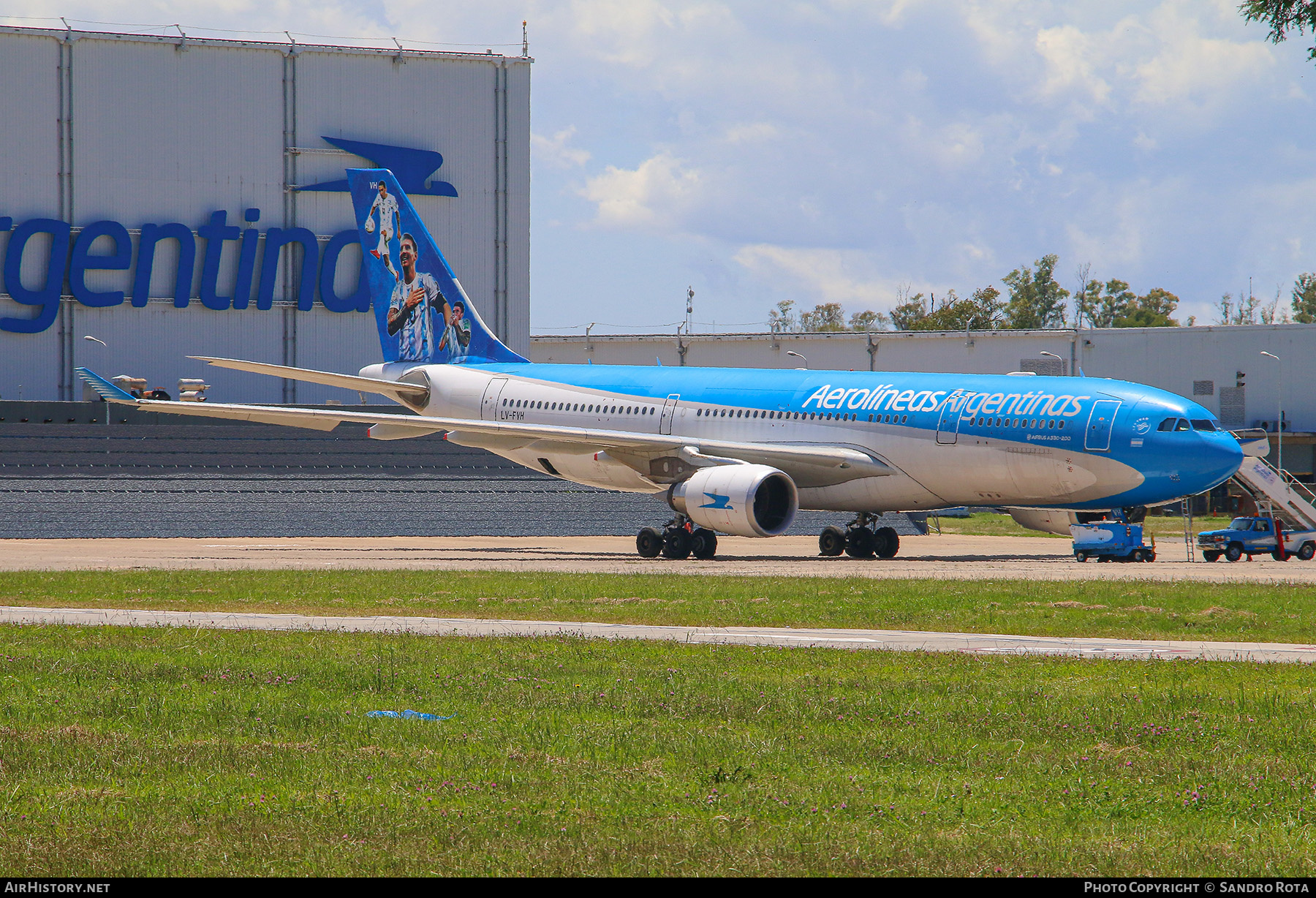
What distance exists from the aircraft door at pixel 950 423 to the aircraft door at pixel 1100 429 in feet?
8.28

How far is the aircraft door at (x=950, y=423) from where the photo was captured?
28328 mm

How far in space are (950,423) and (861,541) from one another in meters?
4.36

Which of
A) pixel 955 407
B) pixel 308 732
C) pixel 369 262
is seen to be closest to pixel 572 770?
pixel 308 732

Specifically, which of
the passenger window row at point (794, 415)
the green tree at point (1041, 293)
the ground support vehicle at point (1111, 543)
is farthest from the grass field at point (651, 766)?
the green tree at point (1041, 293)

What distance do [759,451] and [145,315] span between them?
1483 inches

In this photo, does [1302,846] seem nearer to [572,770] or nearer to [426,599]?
[572,770]

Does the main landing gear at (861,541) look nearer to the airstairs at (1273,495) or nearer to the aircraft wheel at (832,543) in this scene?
the aircraft wheel at (832,543)

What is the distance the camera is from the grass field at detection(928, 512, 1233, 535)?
151 ft

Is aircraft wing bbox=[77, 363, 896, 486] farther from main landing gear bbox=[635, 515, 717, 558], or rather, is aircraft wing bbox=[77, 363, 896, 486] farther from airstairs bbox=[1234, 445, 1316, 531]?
airstairs bbox=[1234, 445, 1316, 531]

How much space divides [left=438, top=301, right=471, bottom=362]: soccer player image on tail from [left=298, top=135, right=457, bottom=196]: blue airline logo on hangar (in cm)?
2372

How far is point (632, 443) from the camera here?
99.0 ft

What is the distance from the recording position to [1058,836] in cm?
707

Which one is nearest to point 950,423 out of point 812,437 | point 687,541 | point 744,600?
point 812,437

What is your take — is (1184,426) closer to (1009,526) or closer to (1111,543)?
(1111,543)
